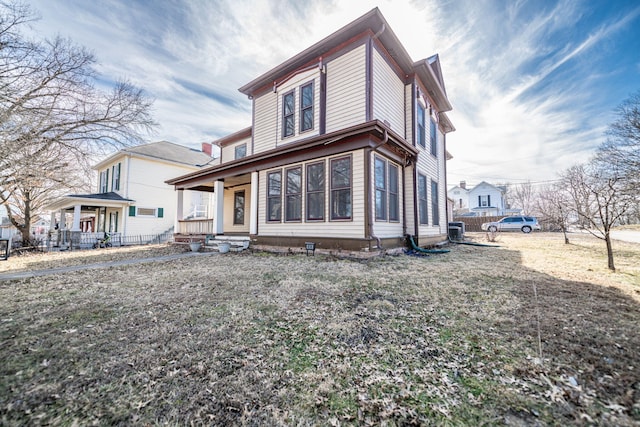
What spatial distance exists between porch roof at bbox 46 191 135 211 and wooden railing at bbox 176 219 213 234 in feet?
19.8

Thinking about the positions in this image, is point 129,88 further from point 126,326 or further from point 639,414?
point 639,414

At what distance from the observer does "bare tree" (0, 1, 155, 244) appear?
7.85 meters

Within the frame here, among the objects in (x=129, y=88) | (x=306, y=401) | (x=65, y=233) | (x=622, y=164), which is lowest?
(x=306, y=401)

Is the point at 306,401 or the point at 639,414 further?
the point at 306,401

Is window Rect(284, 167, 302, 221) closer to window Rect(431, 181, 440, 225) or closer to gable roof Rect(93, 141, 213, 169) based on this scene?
window Rect(431, 181, 440, 225)

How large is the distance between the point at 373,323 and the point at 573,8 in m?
11.6

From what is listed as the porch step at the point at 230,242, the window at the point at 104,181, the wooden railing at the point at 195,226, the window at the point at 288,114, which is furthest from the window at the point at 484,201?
the window at the point at 104,181

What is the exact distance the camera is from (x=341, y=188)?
746 cm

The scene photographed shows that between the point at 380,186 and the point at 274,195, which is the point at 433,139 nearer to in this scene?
the point at 380,186

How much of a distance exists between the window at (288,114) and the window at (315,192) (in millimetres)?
2259

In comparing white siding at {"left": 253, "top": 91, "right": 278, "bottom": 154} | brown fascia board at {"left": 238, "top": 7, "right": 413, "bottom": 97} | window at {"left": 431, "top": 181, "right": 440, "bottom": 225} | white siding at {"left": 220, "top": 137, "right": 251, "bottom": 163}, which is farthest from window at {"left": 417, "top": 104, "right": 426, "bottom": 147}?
white siding at {"left": 220, "top": 137, "right": 251, "bottom": 163}

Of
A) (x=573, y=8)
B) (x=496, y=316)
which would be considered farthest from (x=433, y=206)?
(x=496, y=316)

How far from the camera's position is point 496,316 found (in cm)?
313

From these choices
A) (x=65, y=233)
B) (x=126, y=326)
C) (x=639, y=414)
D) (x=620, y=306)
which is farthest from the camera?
(x=65, y=233)
